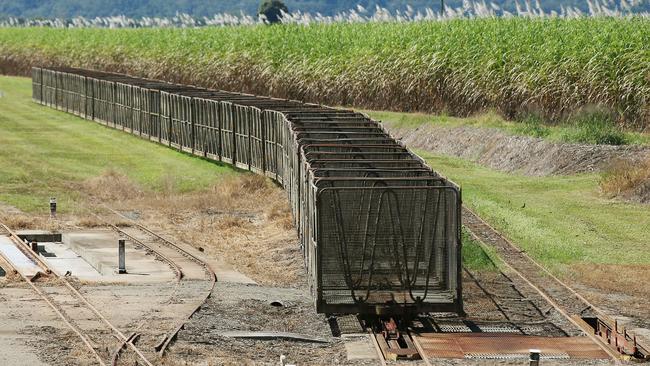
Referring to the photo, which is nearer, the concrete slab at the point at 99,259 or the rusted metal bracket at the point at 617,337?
the rusted metal bracket at the point at 617,337

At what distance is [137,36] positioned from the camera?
7756 centimetres

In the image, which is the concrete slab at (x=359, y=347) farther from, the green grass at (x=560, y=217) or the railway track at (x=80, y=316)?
the green grass at (x=560, y=217)

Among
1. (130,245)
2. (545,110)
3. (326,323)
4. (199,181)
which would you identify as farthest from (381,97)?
(326,323)

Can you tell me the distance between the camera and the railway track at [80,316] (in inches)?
657

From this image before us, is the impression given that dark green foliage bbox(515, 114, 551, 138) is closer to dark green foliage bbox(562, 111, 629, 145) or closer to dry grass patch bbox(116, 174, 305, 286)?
dark green foliage bbox(562, 111, 629, 145)

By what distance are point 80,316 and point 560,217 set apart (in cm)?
1289

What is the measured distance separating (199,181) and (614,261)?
15.8m

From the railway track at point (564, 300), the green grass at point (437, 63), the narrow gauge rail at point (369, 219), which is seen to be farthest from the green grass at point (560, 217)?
the green grass at point (437, 63)

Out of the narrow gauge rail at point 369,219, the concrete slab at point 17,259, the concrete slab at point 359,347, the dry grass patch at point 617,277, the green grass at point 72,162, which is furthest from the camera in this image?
the green grass at point 72,162

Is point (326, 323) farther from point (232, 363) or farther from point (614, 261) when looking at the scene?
point (614, 261)

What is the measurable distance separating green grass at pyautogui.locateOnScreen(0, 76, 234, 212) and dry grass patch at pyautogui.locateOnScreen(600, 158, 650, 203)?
11.4 meters

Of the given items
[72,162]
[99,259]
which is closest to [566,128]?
[72,162]

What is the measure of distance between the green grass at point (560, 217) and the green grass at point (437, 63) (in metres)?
5.18

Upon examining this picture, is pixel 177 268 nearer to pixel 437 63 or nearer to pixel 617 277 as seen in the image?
pixel 617 277
